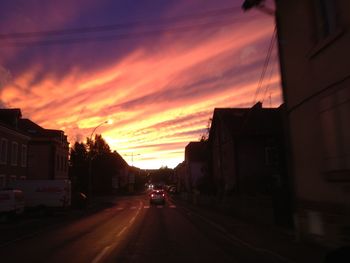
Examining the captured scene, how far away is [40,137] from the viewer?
6047 centimetres

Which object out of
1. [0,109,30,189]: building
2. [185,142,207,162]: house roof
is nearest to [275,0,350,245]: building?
[0,109,30,189]: building

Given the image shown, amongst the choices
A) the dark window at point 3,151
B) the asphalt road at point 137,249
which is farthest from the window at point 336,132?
the dark window at point 3,151

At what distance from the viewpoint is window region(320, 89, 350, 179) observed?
12.1 meters

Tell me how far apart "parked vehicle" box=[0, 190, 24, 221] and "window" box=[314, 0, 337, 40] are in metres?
22.3

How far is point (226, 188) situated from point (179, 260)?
34.0 meters

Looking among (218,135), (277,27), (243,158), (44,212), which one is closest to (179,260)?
(277,27)

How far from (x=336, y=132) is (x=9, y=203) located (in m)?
22.8

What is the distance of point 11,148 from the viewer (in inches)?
1673

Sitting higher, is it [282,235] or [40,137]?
[40,137]

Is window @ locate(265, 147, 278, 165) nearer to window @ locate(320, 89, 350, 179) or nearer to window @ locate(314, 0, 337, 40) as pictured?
window @ locate(314, 0, 337, 40)

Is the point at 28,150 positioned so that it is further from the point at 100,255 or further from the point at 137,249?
the point at 100,255

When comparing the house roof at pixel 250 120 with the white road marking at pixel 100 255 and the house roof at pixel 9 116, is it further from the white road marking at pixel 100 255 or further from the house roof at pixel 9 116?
the white road marking at pixel 100 255

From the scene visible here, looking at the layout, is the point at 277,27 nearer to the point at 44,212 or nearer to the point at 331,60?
the point at 331,60

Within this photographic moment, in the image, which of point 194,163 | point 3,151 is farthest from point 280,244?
point 194,163
